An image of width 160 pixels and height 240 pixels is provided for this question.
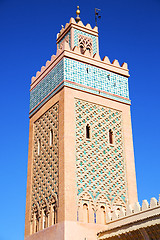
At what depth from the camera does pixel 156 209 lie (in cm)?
612

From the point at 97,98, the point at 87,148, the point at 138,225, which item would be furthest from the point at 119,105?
the point at 138,225

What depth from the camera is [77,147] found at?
7953 mm

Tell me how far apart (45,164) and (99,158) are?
1269mm

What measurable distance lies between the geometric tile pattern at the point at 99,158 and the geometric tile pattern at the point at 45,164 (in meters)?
0.53

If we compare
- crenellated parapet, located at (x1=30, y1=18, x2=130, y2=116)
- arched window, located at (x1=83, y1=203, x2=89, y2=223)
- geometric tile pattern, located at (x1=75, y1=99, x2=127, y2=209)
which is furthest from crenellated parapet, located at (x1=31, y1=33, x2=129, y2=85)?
arched window, located at (x1=83, y1=203, x2=89, y2=223)

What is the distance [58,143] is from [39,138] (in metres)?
1.18

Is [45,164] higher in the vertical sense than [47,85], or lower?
lower

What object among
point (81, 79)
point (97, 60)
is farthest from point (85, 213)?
point (97, 60)

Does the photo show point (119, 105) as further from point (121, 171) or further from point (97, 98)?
point (121, 171)

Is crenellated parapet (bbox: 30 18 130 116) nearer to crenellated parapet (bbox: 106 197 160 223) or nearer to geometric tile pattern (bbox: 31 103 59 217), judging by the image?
geometric tile pattern (bbox: 31 103 59 217)

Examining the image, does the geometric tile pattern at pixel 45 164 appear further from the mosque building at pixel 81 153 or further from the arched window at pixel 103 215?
the arched window at pixel 103 215

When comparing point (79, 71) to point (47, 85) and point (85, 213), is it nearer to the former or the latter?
point (47, 85)

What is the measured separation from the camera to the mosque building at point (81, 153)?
724 centimetres

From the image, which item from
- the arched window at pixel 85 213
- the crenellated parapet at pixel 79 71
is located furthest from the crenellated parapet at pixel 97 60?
the arched window at pixel 85 213
